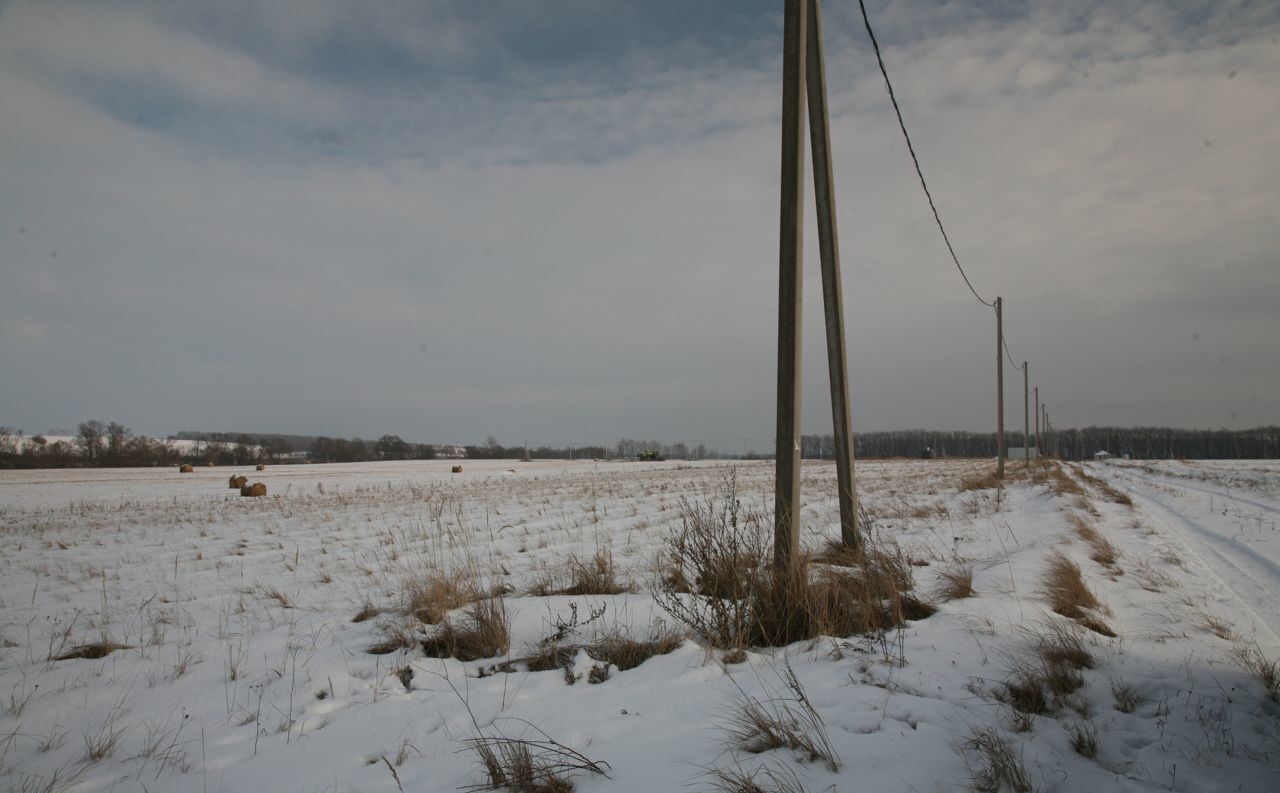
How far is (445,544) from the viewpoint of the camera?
388 inches

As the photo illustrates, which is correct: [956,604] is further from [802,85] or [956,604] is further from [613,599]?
[802,85]

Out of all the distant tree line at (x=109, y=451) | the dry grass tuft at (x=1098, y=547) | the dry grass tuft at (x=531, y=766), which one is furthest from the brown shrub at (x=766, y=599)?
the distant tree line at (x=109, y=451)

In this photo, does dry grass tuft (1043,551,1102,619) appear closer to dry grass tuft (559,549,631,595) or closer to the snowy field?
the snowy field

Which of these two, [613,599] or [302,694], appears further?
[613,599]

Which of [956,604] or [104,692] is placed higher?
[956,604]

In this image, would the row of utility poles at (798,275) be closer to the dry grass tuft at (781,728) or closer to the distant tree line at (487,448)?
the dry grass tuft at (781,728)

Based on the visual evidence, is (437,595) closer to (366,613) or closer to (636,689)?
(366,613)

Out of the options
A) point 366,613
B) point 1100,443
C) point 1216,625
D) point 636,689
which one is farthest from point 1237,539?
point 1100,443

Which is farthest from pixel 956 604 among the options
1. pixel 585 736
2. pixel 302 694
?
pixel 302 694

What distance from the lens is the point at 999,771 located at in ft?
7.56

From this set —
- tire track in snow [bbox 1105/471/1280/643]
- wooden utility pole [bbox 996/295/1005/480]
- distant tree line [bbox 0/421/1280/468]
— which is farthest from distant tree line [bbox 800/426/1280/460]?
tire track in snow [bbox 1105/471/1280/643]

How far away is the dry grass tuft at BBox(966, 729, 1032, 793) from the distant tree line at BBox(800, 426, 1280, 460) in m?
103

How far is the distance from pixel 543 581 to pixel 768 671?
304 centimetres

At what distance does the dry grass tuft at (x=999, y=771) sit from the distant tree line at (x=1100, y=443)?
103 metres
